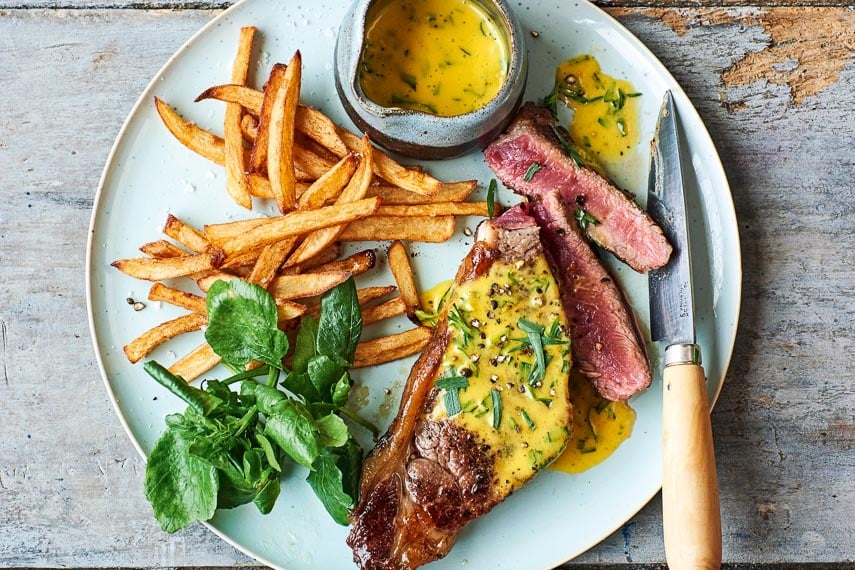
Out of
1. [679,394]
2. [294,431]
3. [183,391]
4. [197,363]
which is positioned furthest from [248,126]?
[679,394]

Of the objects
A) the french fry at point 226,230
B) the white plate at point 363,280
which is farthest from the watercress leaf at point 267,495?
the french fry at point 226,230

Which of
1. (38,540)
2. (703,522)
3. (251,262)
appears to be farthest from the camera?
(38,540)

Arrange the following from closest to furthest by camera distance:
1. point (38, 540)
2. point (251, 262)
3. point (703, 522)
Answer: point (703, 522)
point (251, 262)
point (38, 540)

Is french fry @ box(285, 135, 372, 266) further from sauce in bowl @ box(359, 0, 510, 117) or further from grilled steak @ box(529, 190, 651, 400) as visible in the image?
grilled steak @ box(529, 190, 651, 400)

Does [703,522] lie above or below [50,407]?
above

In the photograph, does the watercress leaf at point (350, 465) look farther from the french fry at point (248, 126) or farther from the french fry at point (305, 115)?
the french fry at point (248, 126)

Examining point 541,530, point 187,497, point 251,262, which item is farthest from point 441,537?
point 251,262

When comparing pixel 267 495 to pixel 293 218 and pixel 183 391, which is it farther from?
pixel 293 218

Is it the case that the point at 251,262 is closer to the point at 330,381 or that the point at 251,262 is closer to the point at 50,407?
the point at 330,381

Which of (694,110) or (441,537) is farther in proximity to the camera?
(694,110)

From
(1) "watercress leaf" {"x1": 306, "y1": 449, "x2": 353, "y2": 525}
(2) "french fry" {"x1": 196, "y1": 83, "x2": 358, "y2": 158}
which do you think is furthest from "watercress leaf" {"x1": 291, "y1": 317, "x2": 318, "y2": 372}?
(2) "french fry" {"x1": 196, "y1": 83, "x2": 358, "y2": 158}
